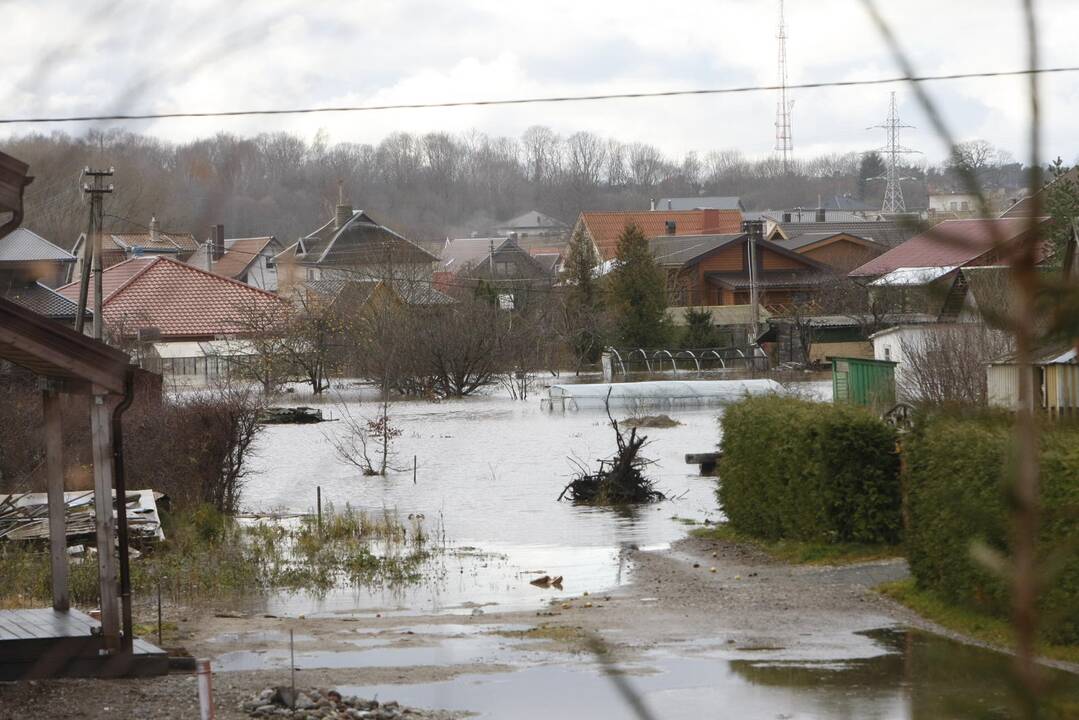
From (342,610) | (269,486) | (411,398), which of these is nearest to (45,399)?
(342,610)

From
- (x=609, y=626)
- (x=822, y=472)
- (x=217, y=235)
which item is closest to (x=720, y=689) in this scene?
(x=609, y=626)

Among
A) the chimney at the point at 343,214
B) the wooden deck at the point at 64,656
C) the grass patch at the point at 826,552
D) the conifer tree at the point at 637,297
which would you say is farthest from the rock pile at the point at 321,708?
the conifer tree at the point at 637,297

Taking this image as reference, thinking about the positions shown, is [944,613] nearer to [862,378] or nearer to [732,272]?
[862,378]

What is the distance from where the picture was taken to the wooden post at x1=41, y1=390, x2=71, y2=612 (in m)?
10.3

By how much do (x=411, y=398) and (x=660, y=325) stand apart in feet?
45.3

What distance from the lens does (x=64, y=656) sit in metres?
9.72

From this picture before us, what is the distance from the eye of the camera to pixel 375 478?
1103 inches

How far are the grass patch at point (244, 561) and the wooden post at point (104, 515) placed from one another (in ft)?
12.2

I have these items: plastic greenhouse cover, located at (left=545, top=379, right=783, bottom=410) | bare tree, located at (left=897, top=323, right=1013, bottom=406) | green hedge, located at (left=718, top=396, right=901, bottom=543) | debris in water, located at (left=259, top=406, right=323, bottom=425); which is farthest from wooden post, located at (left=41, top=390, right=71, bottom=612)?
plastic greenhouse cover, located at (left=545, top=379, right=783, bottom=410)

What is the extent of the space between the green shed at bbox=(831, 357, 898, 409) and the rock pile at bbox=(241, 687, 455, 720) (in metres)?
19.7

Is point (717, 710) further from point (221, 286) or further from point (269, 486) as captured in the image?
point (221, 286)

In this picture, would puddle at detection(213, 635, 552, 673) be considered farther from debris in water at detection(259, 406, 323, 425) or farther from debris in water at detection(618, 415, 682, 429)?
debris in water at detection(259, 406, 323, 425)

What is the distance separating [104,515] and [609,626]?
483 centimetres

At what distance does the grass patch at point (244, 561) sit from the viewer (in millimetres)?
14414
